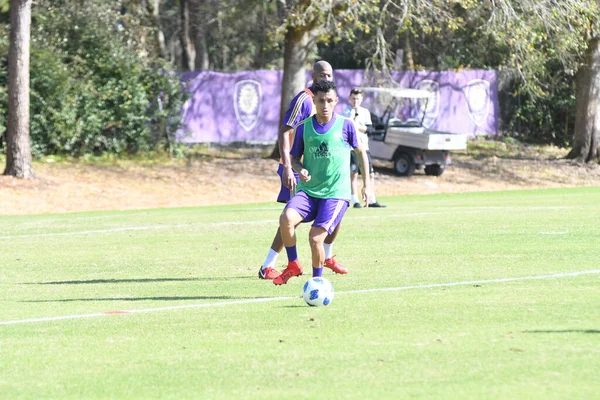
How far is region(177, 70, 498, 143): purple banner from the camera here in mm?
34500

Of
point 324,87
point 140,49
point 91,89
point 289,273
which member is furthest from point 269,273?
point 140,49

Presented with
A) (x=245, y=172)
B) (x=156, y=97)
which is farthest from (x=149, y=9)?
(x=245, y=172)

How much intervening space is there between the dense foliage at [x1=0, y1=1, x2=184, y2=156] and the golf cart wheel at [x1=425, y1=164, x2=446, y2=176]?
24.2 feet

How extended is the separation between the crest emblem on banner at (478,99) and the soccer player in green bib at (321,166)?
30611 mm

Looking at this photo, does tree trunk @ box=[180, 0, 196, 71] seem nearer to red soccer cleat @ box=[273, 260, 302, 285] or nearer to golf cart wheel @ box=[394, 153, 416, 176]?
golf cart wheel @ box=[394, 153, 416, 176]


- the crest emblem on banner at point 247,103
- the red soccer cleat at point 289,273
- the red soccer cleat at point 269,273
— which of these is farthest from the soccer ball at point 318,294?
the crest emblem on banner at point 247,103

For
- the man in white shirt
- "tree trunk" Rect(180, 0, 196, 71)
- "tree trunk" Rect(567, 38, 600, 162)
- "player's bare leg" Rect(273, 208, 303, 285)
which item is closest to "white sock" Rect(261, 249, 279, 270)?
"player's bare leg" Rect(273, 208, 303, 285)

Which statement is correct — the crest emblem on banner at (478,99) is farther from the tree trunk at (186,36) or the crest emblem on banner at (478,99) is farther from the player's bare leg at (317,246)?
the player's bare leg at (317,246)

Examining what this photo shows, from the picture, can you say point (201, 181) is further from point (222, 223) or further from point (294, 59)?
point (222, 223)

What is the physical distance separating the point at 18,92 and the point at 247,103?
10792mm

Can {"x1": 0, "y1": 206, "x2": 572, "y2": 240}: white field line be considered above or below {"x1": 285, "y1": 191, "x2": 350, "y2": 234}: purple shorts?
below

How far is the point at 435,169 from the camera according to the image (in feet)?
102

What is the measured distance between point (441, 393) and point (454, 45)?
120ft

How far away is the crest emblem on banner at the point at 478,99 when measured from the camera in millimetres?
39750
